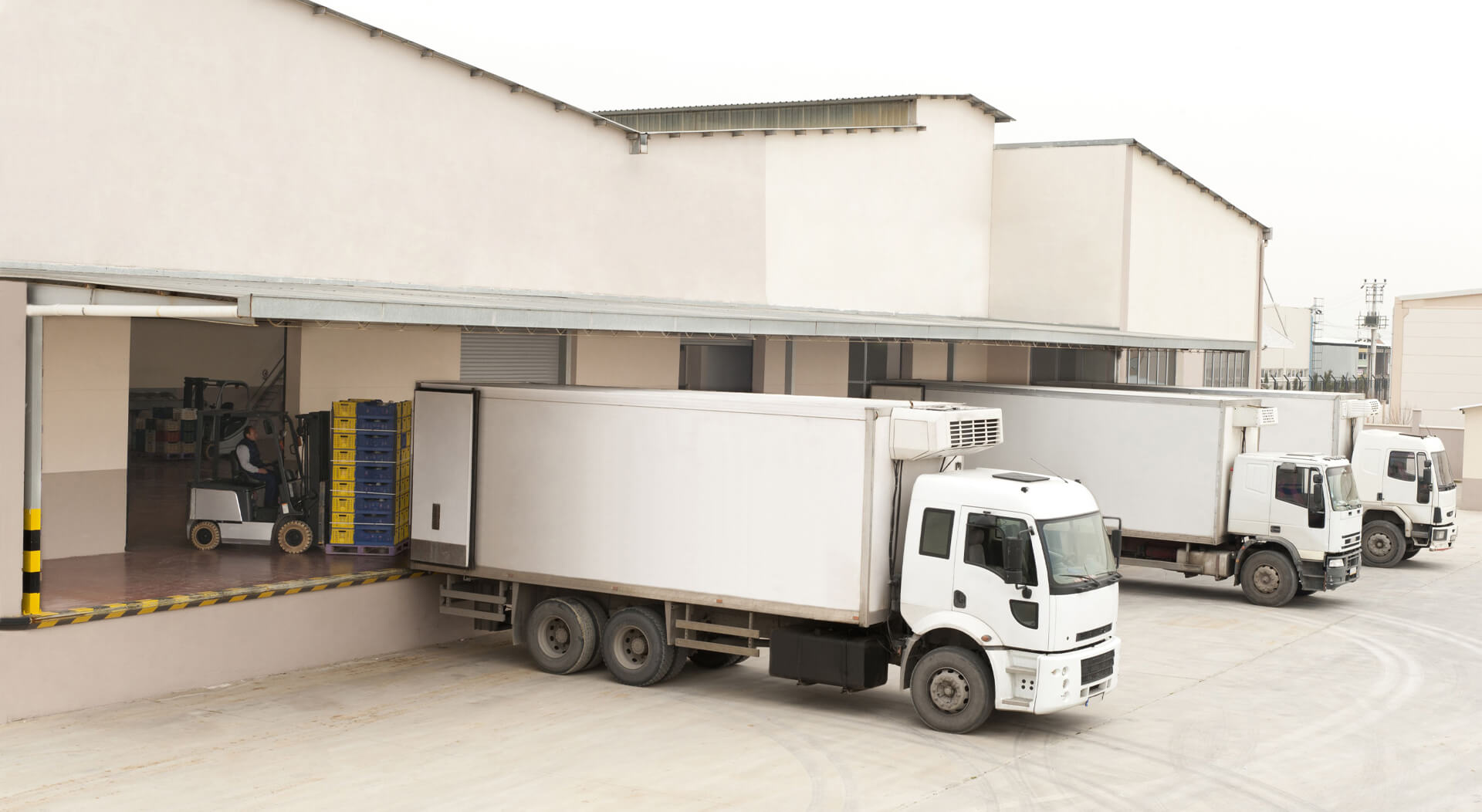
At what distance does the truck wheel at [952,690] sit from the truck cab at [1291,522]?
9.76 meters

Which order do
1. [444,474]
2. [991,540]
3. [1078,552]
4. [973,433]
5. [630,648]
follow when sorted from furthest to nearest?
[444,474], [630,648], [973,433], [1078,552], [991,540]

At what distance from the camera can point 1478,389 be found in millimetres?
57375

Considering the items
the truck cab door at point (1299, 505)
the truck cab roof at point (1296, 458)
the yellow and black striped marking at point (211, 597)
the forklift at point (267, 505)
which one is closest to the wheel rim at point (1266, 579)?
the truck cab door at point (1299, 505)

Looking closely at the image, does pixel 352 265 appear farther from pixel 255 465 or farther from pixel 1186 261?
pixel 1186 261

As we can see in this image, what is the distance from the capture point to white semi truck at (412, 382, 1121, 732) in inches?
482

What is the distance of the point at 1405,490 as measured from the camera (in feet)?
84.3

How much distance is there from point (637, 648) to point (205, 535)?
602cm

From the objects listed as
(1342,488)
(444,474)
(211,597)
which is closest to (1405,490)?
(1342,488)

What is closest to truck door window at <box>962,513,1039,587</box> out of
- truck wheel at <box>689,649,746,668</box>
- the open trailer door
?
truck wheel at <box>689,649,746,668</box>

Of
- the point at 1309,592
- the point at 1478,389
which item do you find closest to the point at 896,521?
the point at 1309,592

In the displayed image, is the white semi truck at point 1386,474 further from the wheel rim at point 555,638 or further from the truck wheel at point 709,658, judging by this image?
the wheel rim at point 555,638

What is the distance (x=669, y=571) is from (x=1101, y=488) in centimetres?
996

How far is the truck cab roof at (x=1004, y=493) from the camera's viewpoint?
12.3m

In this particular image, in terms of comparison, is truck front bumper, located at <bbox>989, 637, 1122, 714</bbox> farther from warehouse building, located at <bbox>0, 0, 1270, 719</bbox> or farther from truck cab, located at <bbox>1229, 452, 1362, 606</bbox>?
truck cab, located at <bbox>1229, 452, 1362, 606</bbox>
